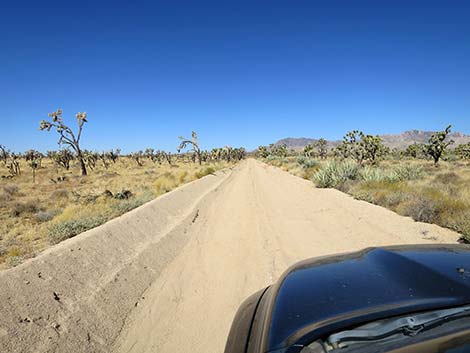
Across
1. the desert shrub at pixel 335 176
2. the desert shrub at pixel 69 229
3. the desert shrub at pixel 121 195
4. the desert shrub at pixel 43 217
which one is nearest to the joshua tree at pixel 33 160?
the desert shrub at pixel 121 195

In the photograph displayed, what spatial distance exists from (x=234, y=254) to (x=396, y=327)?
17.3 ft

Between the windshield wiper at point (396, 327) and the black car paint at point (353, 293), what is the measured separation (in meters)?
0.03

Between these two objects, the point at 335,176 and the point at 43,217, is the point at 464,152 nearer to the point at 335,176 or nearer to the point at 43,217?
the point at 335,176

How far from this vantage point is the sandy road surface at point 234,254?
4012mm

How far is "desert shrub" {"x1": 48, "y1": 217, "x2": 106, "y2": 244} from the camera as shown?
25.4 ft

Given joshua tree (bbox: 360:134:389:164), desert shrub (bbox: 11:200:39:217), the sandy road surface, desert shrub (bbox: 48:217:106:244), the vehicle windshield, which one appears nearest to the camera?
the vehicle windshield

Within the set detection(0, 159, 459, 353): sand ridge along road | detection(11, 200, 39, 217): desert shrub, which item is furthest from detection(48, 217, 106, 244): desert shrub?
detection(11, 200, 39, 217): desert shrub

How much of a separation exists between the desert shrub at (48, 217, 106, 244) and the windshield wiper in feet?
26.2

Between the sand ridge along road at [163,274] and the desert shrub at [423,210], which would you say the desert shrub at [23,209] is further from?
the desert shrub at [423,210]

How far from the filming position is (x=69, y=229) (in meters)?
8.19

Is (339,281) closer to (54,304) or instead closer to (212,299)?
(212,299)

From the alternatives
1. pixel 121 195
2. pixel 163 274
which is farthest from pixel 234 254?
pixel 121 195

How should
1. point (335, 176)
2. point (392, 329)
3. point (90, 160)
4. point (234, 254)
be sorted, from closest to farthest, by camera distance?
point (392, 329), point (234, 254), point (335, 176), point (90, 160)

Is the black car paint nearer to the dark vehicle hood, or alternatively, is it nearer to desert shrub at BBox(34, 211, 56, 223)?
the dark vehicle hood
